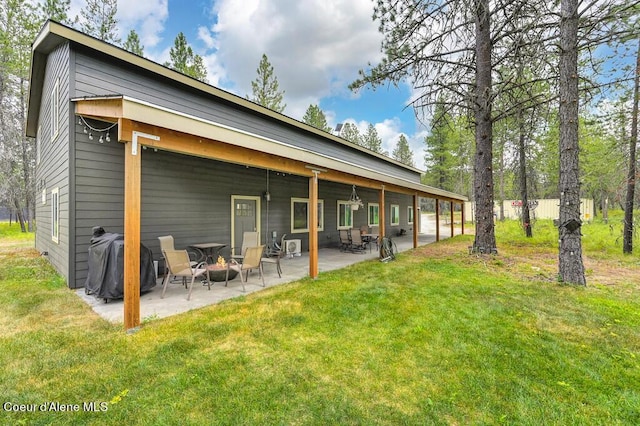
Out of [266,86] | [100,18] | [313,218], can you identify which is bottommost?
[313,218]

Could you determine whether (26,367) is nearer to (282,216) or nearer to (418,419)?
(418,419)

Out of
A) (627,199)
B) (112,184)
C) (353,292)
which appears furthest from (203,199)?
(627,199)

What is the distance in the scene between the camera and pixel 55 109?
6176mm

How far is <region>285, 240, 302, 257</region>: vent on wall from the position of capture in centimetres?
897

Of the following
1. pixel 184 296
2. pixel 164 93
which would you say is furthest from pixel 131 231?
pixel 164 93

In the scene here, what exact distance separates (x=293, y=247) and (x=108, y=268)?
5.29 m

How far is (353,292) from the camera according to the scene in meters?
4.94

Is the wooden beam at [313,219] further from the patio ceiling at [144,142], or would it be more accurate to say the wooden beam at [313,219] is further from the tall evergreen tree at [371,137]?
the tall evergreen tree at [371,137]

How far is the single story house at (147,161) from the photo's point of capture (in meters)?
3.33

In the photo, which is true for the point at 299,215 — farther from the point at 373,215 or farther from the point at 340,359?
the point at 340,359

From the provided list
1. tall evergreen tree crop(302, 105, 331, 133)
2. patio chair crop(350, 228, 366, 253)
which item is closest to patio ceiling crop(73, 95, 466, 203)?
patio chair crop(350, 228, 366, 253)

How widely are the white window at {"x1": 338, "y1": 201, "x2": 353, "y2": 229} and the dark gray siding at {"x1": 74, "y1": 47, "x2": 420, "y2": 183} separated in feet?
9.24

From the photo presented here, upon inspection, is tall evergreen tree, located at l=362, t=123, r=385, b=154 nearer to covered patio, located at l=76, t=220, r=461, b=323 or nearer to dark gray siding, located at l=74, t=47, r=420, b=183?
dark gray siding, located at l=74, t=47, r=420, b=183

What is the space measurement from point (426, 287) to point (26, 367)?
17.7 ft
